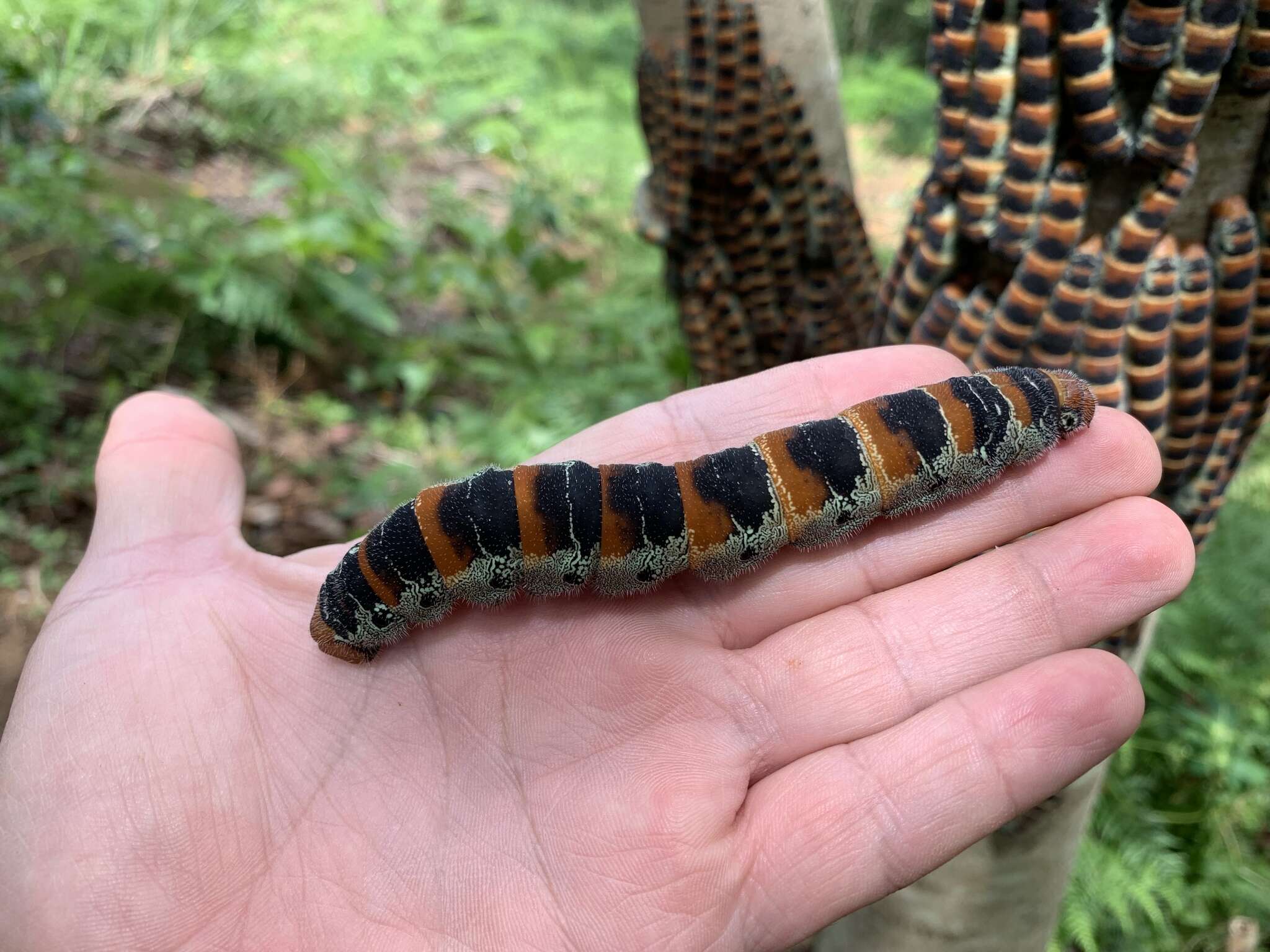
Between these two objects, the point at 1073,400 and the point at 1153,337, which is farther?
the point at 1073,400

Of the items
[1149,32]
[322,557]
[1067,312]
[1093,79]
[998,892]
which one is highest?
[1149,32]

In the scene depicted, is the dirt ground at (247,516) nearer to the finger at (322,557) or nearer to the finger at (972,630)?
the finger at (322,557)

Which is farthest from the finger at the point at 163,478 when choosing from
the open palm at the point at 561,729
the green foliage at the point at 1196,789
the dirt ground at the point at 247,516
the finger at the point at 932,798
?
the green foliage at the point at 1196,789

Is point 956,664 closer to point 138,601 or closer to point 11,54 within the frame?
point 138,601

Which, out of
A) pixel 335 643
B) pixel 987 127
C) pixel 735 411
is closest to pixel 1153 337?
pixel 987 127

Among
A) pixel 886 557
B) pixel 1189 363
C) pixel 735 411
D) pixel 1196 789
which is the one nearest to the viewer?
pixel 1189 363

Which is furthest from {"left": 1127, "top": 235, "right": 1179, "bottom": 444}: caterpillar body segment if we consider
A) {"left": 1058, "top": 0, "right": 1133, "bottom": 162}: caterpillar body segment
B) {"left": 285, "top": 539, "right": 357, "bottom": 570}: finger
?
{"left": 285, "top": 539, "right": 357, "bottom": 570}: finger

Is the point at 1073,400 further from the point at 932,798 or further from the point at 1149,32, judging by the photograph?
the point at 932,798
